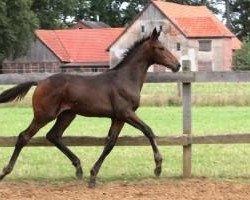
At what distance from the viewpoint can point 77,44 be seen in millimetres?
68812

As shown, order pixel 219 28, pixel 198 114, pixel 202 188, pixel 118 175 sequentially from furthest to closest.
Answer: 1. pixel 219 28
2. pixel 198 114
3. pixel 118 175
4. pixel 202 188

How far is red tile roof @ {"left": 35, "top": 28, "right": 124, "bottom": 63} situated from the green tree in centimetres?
1454

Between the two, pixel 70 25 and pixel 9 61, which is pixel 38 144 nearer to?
pixel 9 61

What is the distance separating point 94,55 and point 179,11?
1078cm

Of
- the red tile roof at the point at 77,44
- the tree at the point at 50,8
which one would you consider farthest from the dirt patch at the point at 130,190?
the red tile roof at the point at 77,44

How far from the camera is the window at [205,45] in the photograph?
6544 cm

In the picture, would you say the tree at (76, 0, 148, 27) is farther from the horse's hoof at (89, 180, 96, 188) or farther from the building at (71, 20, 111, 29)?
the horse's hoof at (89, 180, 96, 188)

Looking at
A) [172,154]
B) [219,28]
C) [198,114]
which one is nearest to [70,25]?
[219,28]

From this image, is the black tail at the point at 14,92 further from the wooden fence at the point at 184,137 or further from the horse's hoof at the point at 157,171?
the horse's hoof at the point at 157,171

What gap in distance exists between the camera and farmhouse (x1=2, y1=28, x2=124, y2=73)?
6731cm

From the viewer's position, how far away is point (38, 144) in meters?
8.77

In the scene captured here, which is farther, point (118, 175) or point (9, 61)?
point (9, 61)

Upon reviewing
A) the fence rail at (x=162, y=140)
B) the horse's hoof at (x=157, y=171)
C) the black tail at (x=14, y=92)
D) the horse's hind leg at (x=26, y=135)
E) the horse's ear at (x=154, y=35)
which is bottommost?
the horse's hoof at (x=157, y=171)

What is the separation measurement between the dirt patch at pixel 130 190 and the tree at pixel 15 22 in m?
42.8
